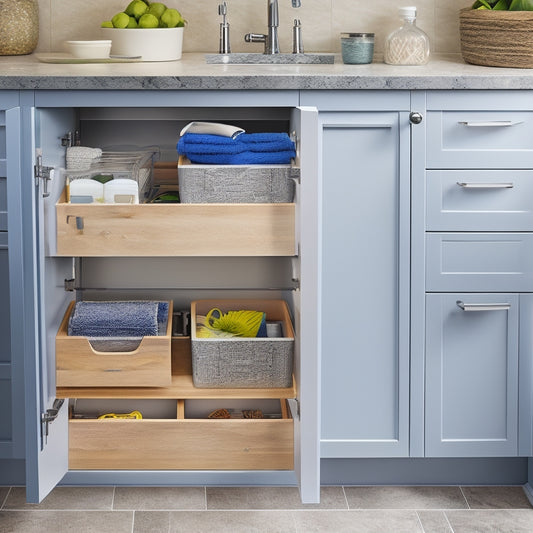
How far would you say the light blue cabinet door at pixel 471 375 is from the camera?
2621mm

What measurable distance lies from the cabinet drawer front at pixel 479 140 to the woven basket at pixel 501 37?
0.22 metres

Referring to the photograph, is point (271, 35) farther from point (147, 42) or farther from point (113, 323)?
point (113, 323)

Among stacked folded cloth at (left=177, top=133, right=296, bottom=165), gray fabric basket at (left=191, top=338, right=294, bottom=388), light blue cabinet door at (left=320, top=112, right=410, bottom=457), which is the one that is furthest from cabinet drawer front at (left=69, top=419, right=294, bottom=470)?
stacked folded cloth at (left=177, top=133, right=296, bottom=165)

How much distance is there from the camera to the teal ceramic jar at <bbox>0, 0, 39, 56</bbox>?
3.01m

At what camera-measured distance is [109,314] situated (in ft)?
8.35

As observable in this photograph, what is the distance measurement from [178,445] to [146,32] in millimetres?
1178

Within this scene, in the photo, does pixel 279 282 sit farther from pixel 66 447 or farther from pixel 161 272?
pixel 66 447

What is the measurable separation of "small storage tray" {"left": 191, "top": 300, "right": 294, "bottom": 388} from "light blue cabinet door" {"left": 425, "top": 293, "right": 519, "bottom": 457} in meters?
0.39

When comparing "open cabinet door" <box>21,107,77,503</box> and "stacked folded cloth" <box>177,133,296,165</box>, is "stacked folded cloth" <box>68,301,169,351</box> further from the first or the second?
"stacked folded cloth" <box>177,133,296,165</box>

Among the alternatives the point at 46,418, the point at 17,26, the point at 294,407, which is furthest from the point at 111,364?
the point at 17,26

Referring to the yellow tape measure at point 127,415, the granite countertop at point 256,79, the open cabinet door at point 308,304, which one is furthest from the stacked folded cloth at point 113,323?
the granite countertop at point 256,79

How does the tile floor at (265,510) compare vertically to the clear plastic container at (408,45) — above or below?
below

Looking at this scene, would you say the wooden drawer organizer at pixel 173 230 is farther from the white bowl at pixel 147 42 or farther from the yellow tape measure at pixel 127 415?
the white bowl at pixel 147 42

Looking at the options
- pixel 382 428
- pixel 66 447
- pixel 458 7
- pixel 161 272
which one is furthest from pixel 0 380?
pixel 458 7
